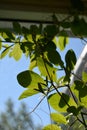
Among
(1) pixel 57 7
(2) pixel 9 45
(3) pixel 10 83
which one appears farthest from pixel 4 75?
(1) pixel 57 7

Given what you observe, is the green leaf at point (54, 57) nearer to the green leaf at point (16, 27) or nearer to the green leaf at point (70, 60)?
the green leaf at point (70, 60)

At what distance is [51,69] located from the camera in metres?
0.95

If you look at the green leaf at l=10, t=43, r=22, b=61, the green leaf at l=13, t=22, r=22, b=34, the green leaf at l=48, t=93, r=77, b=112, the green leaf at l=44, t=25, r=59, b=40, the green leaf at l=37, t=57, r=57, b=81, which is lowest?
the green leaf at l=48, t=93, r=77, b=112

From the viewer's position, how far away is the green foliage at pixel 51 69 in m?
0.91

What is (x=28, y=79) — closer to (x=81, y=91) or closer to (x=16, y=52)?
(x=81, y=91)

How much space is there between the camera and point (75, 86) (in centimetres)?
92

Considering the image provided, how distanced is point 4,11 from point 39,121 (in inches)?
17.6

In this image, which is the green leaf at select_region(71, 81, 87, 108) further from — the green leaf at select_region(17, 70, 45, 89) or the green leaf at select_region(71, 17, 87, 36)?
the green leaf at select_region(71, 17, 87, 36)

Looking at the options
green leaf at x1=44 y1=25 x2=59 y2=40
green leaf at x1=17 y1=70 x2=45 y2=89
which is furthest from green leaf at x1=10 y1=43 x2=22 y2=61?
green leaf at x1=17 y1=70 x2=45 y2=89

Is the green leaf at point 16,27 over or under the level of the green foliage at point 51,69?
over

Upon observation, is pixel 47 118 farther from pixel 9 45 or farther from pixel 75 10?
pixel 75 10

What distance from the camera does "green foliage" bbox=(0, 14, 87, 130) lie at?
2.98 feet

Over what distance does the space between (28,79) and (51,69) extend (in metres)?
0.08

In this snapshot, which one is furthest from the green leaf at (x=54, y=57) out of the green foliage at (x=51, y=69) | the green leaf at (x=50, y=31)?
the green leaf at (x=50, y=31)
